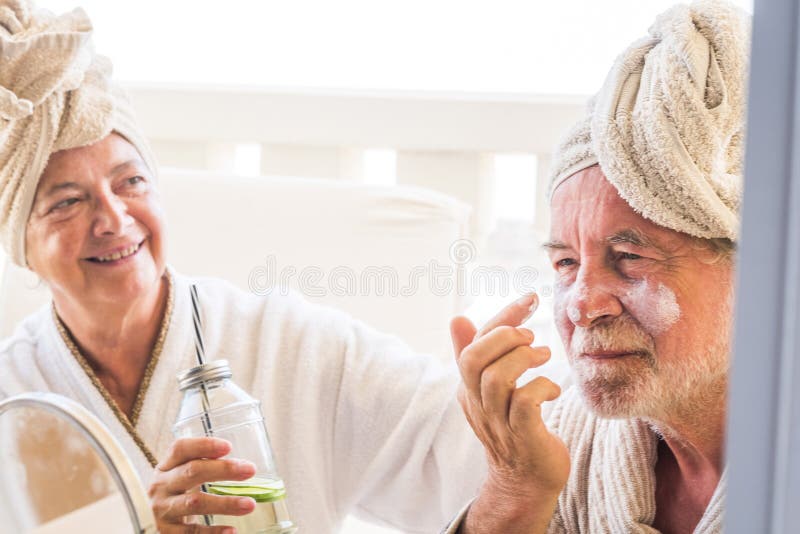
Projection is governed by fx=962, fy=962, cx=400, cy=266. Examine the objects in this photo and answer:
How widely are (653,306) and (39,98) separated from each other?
1.77 feet

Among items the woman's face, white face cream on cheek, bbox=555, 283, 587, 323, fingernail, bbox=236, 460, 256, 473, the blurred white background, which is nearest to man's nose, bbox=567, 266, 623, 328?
white face cream on cheek, bbox=555, 283, 587, 323

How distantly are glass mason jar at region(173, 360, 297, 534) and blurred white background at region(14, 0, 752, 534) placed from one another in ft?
0.32

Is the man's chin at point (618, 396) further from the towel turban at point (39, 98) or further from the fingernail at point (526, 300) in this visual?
the towel turban at point (39, 98)

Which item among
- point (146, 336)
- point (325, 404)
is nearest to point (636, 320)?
point (325, 404)

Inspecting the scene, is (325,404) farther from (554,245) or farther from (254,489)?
(554,245)

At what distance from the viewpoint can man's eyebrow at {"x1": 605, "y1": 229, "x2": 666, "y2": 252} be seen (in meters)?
0.68

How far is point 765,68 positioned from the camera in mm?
457

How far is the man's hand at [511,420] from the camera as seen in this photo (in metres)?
0.71

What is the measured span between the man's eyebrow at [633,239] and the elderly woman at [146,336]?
0.66 feet

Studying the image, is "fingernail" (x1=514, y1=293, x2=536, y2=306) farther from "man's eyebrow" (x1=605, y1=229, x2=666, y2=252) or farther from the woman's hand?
the woman's hand

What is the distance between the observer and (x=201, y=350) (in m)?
0.86

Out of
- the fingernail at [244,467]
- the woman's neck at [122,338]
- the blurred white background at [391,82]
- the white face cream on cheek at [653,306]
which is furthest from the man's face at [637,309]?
the woman's neck at [122,338]

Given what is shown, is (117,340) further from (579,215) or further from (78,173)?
(579,215)

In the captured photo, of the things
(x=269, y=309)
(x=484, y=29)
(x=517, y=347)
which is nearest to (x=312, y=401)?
(x=269, y=309)
